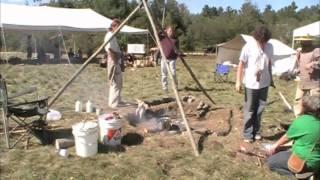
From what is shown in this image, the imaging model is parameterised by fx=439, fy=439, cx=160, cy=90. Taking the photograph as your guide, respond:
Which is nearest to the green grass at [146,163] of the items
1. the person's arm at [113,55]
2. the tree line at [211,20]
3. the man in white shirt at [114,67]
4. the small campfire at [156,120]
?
the small campfire at [156,120]

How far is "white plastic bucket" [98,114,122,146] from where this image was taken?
6062 millimetres

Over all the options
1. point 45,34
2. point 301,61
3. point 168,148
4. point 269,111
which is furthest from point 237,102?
point 45,34

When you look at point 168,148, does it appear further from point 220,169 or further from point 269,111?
point 269,111

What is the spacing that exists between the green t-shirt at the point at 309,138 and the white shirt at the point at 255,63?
1723 millimetres

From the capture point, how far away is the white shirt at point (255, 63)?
640cm

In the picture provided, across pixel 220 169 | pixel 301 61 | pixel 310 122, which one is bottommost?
pixel 220 169

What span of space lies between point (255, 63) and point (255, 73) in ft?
0.48

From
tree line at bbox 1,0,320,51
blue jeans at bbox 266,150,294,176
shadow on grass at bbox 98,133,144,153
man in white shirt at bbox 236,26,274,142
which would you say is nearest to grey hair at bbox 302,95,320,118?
blue jeans at bbox 266,150,294,176

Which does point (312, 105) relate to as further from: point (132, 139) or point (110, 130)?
point (132, 139)

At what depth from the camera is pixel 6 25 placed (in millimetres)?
19656

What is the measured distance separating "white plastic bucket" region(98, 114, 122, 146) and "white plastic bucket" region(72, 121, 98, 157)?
286 mm

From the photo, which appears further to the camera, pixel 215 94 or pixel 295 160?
pixel 215 94

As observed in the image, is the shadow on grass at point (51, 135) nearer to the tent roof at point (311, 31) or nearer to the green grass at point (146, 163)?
the green grass at point (146, 163)

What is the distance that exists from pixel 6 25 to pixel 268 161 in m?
16.9
